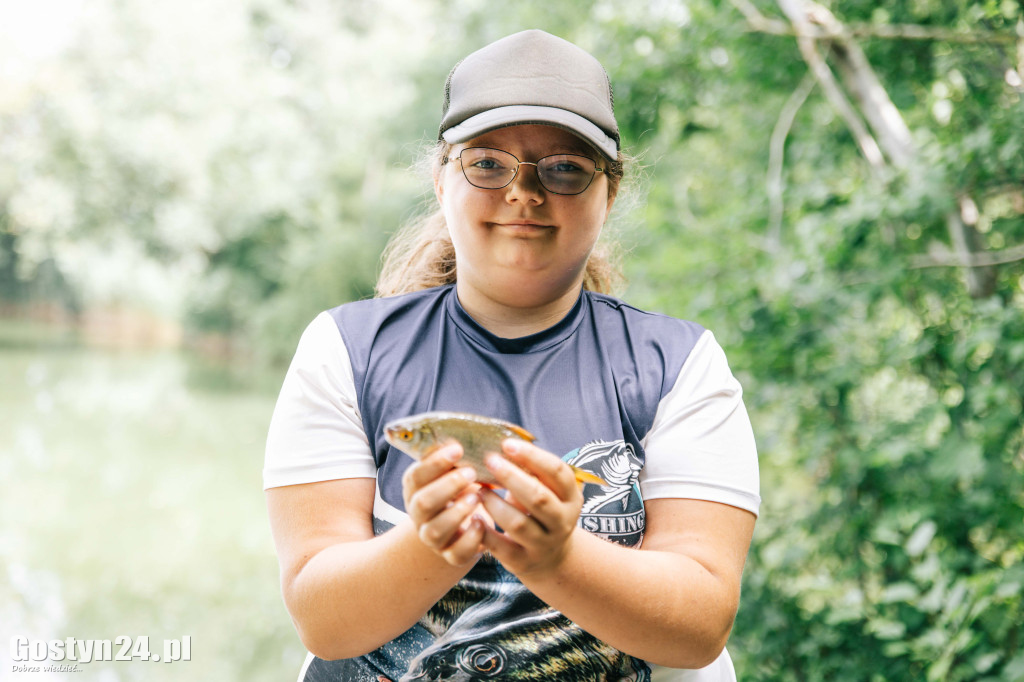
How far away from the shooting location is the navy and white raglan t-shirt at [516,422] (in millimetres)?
1412

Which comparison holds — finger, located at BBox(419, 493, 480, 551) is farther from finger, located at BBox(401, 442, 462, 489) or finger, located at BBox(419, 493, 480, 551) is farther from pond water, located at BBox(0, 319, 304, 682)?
pond water, located at BBox(0, 319, 304, 682)

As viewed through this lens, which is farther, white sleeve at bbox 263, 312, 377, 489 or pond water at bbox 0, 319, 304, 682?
pond water at bbox 0, 319, 304, 682

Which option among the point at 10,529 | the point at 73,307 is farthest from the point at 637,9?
the point at 73,307

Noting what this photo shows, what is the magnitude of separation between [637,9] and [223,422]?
44.4ft

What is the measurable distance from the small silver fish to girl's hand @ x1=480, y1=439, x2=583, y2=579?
0.02 meters

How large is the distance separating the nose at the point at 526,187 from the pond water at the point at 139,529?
255 inches

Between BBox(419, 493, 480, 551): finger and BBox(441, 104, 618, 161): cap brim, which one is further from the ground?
BBox(441, 104, 618, 161): cap brim

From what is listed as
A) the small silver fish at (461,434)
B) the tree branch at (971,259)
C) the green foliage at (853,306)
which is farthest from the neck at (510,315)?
the tree branch at (971,259)

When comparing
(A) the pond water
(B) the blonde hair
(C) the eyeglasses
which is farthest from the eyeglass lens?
(A) the pond water

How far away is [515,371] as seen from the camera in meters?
1.52

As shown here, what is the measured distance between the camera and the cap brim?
1.41 meters

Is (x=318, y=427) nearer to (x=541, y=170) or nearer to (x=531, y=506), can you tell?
(x=531, y=506)

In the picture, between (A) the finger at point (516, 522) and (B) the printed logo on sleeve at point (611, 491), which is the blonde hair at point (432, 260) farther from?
(A) the finger at point (516, 522)

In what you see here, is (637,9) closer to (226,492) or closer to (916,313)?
(916,313)
